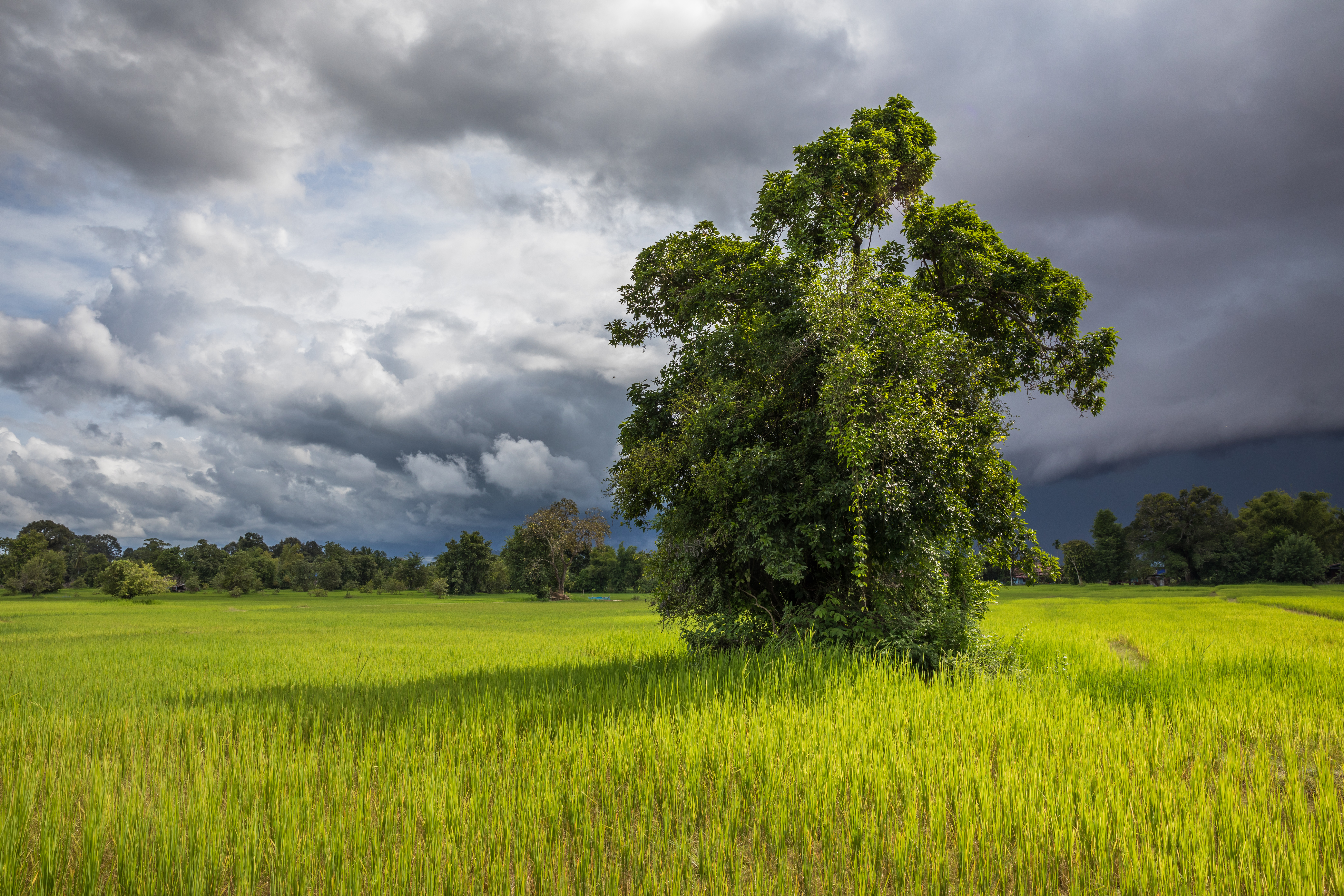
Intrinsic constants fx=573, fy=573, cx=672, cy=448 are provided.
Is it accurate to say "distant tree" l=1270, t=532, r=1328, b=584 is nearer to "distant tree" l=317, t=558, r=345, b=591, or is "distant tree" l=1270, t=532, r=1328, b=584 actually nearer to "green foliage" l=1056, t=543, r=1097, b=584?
"green foliage" l=1056, t=543, r=1097, b=584

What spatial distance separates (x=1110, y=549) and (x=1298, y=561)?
3252 cm

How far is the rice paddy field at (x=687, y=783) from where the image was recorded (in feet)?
13.4

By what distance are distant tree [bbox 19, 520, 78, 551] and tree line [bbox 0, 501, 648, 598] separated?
27cm

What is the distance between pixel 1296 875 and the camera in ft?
12.8

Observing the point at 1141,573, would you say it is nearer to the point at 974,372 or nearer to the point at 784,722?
the point at 974,372

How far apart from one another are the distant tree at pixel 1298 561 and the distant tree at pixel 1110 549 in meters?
27.8

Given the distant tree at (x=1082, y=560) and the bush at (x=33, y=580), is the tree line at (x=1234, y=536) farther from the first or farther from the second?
the bush at (x=33, y=580)

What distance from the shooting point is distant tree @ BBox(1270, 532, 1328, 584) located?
8681cm

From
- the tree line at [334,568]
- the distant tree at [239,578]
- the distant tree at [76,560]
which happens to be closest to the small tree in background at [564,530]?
the tree line at [334,568]

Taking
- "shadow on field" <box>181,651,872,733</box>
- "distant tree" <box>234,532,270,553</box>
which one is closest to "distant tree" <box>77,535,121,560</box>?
"distant tree" <box>234,532,270,553</box>

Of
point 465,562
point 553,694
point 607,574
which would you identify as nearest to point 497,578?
point 465,562

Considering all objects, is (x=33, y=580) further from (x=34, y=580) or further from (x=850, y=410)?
(x=850, y=410)

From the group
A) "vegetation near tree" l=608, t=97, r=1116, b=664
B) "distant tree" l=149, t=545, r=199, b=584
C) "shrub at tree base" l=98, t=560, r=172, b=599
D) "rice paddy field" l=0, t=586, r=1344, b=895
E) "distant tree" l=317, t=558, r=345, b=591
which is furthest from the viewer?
"distant tree" l=317, t=558, r=345, b=591

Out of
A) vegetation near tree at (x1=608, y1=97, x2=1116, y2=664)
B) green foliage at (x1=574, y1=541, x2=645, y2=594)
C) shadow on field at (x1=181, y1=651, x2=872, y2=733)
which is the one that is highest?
vegetation near tree at (x1=608, y1=97, x2=1116, y2=664)
